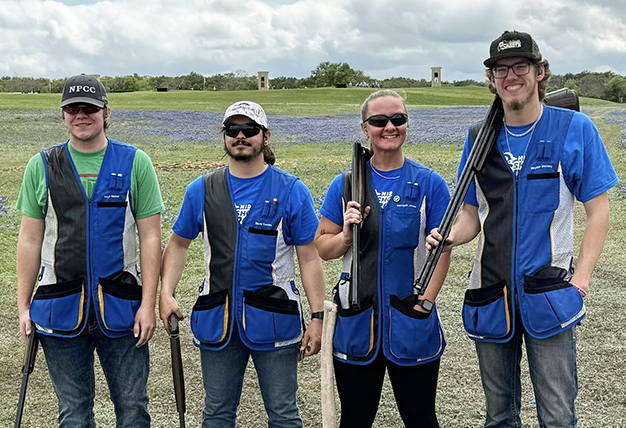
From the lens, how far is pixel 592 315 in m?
8.30

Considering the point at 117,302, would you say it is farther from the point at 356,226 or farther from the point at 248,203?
the point at 356,226

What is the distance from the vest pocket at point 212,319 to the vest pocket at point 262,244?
0.28m

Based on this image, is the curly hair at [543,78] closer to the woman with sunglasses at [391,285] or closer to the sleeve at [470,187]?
the sleeve at [470,187]

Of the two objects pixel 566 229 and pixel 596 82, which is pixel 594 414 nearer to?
pixel 566 229

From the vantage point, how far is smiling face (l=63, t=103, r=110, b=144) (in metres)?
4.10

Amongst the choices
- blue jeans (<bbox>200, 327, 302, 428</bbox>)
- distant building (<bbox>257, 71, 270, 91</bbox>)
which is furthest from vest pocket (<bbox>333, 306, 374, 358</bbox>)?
distant building (<bbox>257, 71, 270, 91</bbox>)

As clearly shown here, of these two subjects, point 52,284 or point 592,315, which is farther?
point 592,315

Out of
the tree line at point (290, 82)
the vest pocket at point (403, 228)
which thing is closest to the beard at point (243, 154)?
the vest pocket at point (403, 228)

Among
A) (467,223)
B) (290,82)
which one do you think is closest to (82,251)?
(467,223)

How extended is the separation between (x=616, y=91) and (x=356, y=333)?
10279 cm

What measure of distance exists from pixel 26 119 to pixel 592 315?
1564 inches

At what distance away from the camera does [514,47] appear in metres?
3.72

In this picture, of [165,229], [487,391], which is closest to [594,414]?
[487,391]

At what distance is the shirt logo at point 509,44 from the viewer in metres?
3.72
